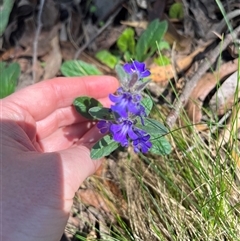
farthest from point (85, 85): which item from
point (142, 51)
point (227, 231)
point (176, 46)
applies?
point (227, 231)

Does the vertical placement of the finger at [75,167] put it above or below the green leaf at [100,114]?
below

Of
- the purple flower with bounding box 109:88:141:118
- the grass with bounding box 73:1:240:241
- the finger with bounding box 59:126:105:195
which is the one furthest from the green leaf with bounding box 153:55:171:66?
the purple flower with bounding box 109:88:141:118

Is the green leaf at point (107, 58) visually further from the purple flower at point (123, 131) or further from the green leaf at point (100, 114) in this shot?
the purple flower at point (123, 131)

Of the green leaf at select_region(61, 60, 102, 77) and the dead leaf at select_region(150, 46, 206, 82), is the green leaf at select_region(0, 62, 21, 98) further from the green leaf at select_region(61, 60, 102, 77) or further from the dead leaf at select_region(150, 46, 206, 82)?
the dead leaf at select_region(150, 46, 206, 82)

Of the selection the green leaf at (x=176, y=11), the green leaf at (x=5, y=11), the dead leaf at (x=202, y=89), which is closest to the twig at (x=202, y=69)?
the dead leaf at (x=202, y=89)

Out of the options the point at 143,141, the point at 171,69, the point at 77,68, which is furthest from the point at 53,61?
the point at 143,141
